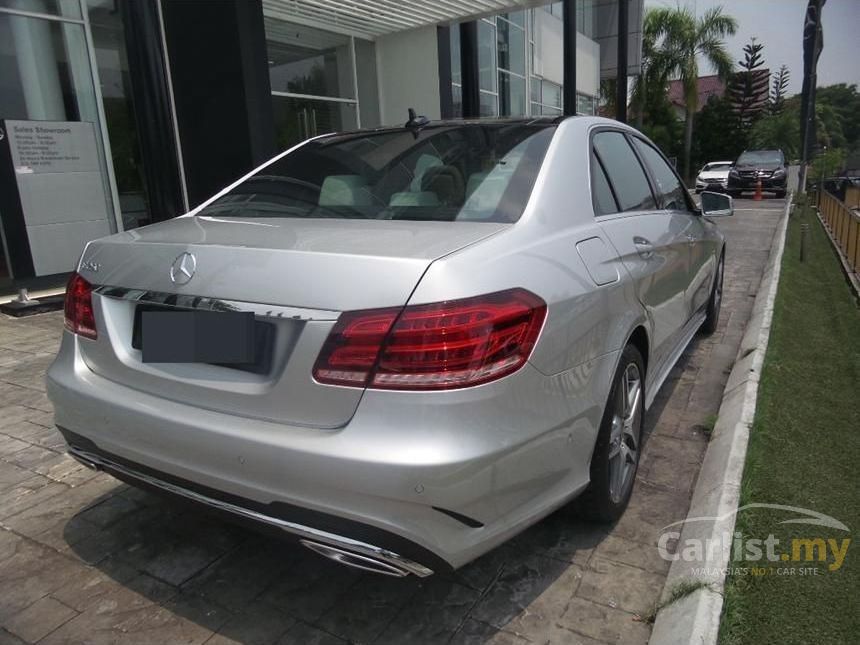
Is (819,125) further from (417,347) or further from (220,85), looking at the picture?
(417,347)

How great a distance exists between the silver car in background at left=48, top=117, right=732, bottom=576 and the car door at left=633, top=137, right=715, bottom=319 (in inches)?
45.7

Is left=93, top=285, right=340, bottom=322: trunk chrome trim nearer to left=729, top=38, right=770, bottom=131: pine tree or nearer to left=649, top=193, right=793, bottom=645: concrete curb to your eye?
left=649, top=193, right=793, bottom=645: concrete curb

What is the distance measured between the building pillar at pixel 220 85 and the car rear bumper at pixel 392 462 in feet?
18.8

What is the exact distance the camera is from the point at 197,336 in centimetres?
198

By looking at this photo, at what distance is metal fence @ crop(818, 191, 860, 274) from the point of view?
26.5ft

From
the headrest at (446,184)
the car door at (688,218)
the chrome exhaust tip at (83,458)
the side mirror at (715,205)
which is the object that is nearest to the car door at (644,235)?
the car door at (688,218)

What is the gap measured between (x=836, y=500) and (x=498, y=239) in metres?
2.02

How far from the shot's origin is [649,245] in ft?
9.74

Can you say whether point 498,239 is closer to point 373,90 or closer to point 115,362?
point 115,362

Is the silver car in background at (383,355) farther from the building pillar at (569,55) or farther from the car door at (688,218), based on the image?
the building pillar at (569,55)

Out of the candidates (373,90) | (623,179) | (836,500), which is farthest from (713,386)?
(373,90)

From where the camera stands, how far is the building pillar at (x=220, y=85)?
7.03 meters

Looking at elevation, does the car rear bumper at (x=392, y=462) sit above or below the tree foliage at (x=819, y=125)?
below

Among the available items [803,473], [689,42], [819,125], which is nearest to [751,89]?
[819,125]
